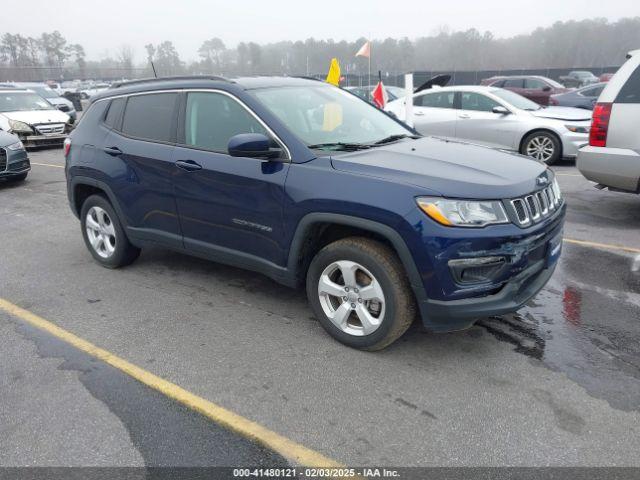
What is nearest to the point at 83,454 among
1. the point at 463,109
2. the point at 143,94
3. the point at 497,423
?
the point at 497,423

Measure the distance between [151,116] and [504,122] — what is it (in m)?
7.31

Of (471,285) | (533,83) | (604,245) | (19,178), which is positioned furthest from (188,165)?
(533,83)

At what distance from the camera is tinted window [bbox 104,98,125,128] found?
15.6 feet

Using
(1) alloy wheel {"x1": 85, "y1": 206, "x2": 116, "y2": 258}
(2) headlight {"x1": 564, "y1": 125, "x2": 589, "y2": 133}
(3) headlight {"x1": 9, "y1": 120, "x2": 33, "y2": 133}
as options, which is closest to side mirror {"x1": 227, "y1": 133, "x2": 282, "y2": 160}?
(1) alloy wheel {"x1": 85, "y1": 206, "x2": 116, "y2": 258}

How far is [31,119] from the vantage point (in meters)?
13.7

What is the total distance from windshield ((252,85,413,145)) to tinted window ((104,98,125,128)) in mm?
1615

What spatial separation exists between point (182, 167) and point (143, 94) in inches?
39.7

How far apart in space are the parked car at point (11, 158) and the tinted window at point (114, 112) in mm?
5555

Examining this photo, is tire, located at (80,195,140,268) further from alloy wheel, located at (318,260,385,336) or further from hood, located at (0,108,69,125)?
hood, located at (0,108,69,125)

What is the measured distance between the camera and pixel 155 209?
439 centimetres

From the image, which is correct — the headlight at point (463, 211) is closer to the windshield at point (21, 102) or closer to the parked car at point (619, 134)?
the parked car at point (619, 134)

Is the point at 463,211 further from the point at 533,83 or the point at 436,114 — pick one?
the point at 533,83

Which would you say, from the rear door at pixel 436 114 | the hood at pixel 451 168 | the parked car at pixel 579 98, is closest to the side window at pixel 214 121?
the hood at pixel 451 168

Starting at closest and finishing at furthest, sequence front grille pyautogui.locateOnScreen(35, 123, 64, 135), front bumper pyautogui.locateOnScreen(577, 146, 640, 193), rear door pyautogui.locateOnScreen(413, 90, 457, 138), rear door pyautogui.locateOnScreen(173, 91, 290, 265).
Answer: rear door pyautogui.locateOnScreen(173, 91, 290, 265) < front bumper pyautogui.locateOnScreen(577, 146, 640, 193) < rear door pyautogui.locateOnScreen(413, 90, 457, 138) < front grille pyautogui.locateOnScreen(35, 123, 64, 135)
